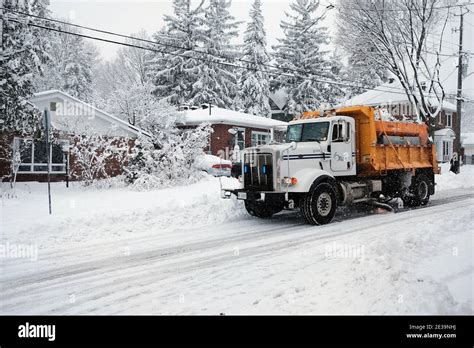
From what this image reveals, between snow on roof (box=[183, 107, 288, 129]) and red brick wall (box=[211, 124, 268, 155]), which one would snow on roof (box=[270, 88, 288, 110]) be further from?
red brick wall (box=[211, 124, 268, 155])

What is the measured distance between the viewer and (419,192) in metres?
13.8

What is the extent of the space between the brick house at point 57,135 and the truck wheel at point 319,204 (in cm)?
1097

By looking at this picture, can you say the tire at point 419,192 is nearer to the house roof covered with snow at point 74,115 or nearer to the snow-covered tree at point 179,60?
the house roof covered with snow at point 74,115

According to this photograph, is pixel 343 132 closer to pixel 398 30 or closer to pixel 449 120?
pixel 398 30

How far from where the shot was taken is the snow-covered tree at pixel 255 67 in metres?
46.0

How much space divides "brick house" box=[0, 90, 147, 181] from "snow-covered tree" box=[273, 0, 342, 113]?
29.2 meters

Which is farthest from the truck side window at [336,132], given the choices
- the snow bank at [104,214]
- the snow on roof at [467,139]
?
the snow on roof at [467,139]

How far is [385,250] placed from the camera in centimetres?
652

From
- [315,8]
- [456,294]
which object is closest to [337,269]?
[456,294]

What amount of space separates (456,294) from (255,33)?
45407 millimetres

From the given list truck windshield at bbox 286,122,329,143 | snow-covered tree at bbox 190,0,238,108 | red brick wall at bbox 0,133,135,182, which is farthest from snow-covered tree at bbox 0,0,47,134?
snow-covered tree at bbox 190,0,238,108

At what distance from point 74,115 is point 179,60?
24.5 m
